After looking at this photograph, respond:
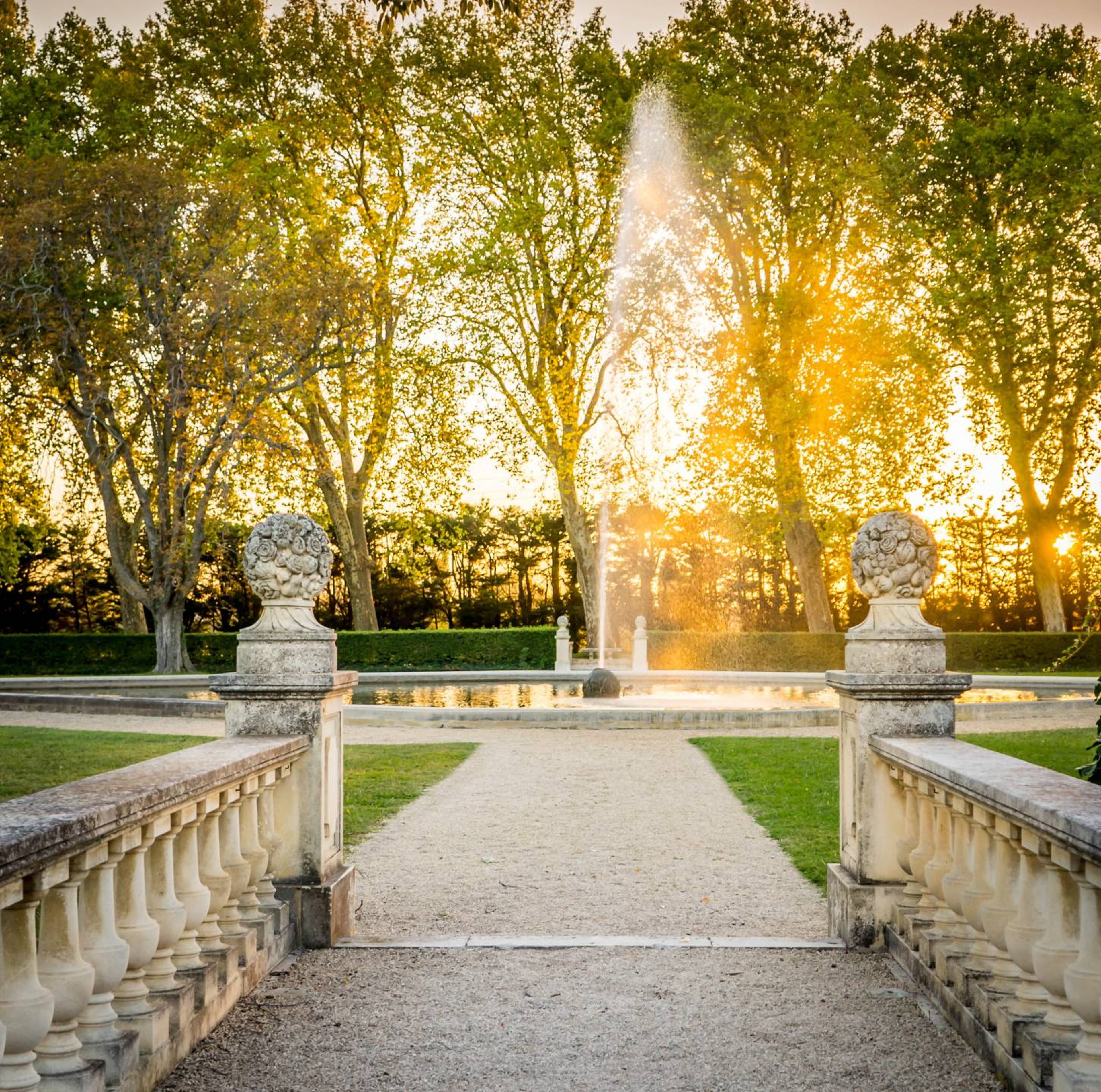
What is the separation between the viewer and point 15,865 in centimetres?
240

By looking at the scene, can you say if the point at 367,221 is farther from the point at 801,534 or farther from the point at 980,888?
the point at 980,888

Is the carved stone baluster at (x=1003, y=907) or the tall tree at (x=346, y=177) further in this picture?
the tall tree at (x=346, y=177)

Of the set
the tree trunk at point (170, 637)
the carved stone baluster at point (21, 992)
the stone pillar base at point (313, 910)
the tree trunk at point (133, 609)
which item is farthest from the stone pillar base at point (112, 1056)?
the tree trunk at point (133, 609)

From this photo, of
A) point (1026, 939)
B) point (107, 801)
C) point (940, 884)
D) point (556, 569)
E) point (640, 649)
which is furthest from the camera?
point (556, 569)

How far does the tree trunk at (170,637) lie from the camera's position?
2459 centimetres

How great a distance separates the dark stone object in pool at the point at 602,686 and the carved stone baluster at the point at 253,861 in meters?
13.8

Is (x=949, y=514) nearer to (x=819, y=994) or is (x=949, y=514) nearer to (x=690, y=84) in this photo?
(x=690, y=84)

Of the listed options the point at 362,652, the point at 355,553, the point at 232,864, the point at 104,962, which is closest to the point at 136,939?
the point at 104,962

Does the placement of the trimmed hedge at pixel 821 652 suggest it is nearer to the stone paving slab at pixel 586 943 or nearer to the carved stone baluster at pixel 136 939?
the stone paving slab at pixel 586 943

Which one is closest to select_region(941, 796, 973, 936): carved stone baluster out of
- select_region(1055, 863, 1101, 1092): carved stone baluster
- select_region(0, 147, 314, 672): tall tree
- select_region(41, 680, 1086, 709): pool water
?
select_region(1055, 863, 1101, 1092): carved stone baluster

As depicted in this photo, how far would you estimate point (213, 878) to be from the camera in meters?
4.09

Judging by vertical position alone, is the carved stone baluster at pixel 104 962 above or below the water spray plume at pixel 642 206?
below

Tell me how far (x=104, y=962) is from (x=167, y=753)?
5.85 meters

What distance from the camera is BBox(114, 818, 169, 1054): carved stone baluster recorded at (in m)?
3.28
